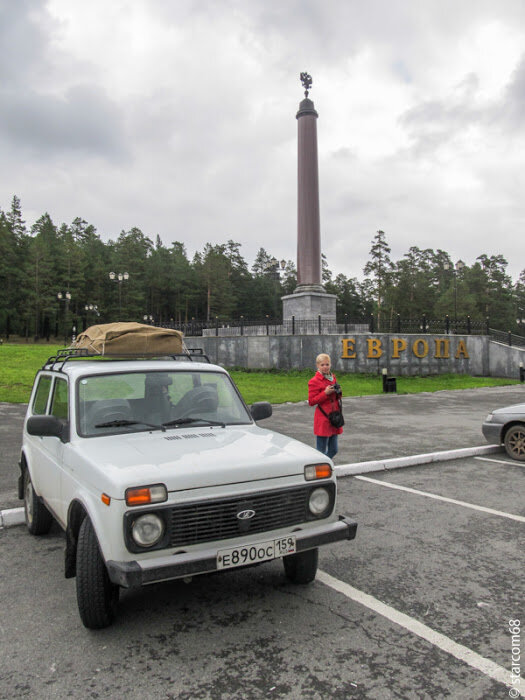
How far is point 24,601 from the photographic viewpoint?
3.71m

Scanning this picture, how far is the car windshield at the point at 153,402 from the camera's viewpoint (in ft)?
13.4

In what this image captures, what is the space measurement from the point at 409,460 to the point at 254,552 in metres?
5.44

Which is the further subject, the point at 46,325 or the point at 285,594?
the point at 46,325

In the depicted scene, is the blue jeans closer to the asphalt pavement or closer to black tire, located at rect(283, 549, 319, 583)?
the asphalt pavement

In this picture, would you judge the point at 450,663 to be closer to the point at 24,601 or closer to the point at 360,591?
the point at 360,591

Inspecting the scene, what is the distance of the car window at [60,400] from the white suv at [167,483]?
12 mm

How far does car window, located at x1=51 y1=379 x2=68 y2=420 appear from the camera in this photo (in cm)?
436

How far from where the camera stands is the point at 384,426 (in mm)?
11586

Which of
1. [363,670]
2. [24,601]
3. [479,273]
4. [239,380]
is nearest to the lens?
[363,670]

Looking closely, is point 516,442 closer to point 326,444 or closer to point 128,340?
point 326,444

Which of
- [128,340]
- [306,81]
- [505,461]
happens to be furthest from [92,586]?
[306,81]

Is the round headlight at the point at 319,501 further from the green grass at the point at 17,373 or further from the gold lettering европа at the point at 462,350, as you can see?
the gold lettering европа at the point at 462,350

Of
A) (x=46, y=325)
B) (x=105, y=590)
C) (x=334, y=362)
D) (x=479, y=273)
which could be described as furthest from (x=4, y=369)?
(x=479, y=273)

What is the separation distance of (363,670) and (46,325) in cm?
9509
